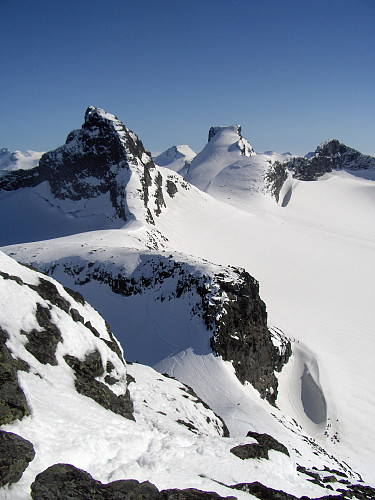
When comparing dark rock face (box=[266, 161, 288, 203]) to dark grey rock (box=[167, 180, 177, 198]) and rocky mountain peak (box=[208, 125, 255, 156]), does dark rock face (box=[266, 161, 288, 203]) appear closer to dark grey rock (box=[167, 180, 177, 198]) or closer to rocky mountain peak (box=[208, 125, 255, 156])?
rocky mountain peak (box=[208, 125, 255, 156])

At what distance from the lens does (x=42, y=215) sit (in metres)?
57.1

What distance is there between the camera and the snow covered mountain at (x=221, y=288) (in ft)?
56.9

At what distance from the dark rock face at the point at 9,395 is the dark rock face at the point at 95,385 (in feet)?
7.76

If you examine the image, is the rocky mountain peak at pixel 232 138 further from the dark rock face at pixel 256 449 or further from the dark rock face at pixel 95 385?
the dark rock face at pixel 95 385

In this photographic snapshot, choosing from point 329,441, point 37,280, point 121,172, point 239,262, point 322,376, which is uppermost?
point 121,172

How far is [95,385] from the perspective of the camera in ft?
31.8

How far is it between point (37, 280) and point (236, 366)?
1257 centimetres

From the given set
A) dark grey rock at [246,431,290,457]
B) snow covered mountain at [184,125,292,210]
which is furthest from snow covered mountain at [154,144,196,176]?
dark grey rock at [246,431,290,457]

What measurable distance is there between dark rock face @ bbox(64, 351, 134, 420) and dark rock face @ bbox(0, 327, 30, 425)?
93.1 inches

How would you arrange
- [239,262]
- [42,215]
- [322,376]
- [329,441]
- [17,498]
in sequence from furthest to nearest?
[42,215] → [239,262] → [322,376] → [329,441] → [17,498]

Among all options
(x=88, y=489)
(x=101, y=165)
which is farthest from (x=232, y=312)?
(x=101, y=165)

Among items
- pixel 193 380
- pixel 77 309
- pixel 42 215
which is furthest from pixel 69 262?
pixel 42 215

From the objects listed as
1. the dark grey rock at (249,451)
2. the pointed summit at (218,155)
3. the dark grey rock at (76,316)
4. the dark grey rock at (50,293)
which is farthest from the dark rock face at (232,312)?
the pointed summit at (218,155)

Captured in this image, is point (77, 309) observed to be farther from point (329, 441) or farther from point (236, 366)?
point (329, 441)
